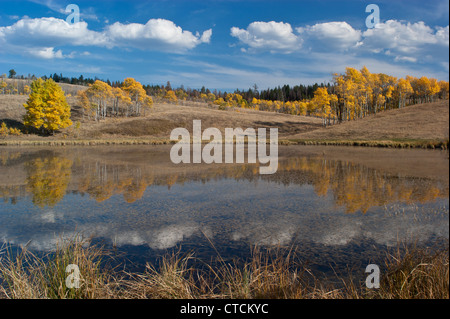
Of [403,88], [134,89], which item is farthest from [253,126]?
[403,88]

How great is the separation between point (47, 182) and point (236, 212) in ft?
35.2

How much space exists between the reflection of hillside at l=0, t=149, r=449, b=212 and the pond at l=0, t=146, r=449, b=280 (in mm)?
56

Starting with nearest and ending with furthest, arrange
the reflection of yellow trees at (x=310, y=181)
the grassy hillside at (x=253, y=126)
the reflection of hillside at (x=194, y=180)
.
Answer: the reflection of yellow trees at (x=310, y=181) → the reflection of hillside at (x=194, y=180) → the grassy hillside at (x=253, y=126)

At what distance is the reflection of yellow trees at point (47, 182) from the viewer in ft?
41.4

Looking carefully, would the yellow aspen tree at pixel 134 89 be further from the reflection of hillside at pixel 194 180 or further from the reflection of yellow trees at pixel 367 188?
the reflection of yellow trees at pixel 367 188

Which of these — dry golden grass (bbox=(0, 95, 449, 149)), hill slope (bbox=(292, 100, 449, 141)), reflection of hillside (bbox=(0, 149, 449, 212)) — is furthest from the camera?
dry golden grass (bbox=(0, 95, 449, 149))

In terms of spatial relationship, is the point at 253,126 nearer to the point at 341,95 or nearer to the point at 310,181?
the point at 341,95

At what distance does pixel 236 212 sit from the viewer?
1078 cm

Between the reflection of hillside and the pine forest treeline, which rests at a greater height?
the pine forest treeline

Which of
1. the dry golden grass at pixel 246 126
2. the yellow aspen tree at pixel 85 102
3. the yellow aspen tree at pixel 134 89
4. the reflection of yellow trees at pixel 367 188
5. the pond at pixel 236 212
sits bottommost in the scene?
the pond at pixel 236 212

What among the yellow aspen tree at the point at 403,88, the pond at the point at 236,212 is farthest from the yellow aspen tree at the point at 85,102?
the yellow aspen tree at the point at 403,88

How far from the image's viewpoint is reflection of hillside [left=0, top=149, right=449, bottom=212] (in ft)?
39.9

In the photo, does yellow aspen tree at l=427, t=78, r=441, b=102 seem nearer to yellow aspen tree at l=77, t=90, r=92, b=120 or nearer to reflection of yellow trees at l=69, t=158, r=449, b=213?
reflection of yellow trees at l=69, t=158, r=449, b=213

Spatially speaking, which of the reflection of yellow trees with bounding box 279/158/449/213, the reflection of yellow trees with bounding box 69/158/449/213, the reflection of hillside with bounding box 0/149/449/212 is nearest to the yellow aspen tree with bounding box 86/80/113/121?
the reflection of hillside with bounding box 0/149/449/212
